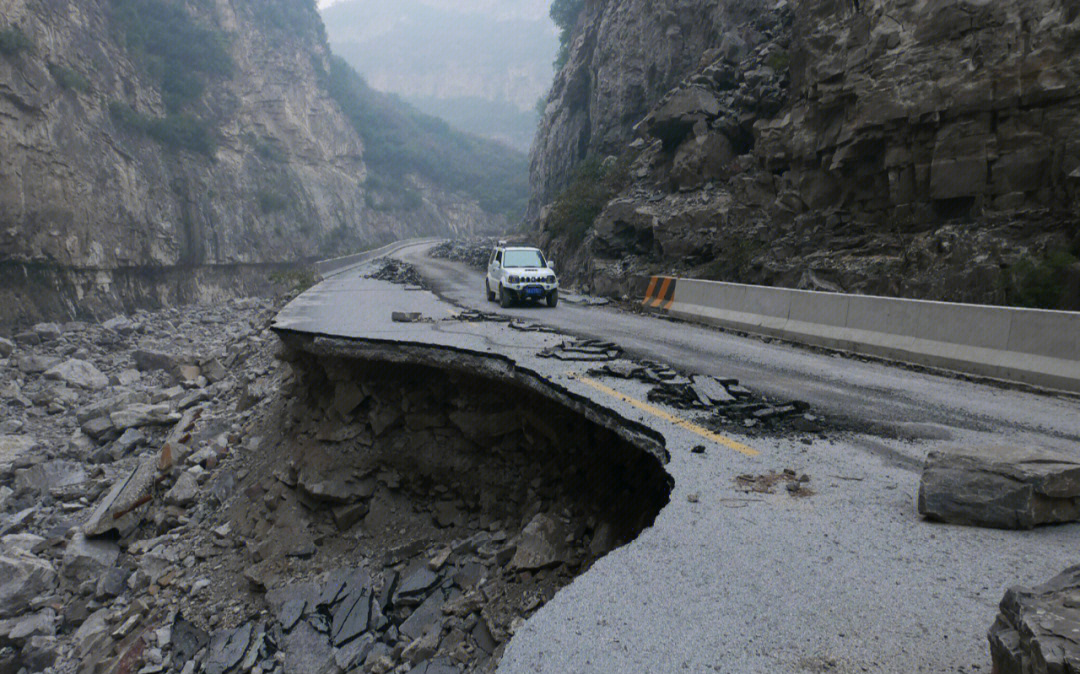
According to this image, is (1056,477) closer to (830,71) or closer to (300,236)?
(830,71)

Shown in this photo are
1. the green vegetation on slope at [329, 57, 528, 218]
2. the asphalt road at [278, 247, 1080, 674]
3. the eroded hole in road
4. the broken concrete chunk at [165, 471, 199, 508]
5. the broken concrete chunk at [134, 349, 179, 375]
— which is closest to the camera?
the asphalt road at [278, 247, 1080, 674]

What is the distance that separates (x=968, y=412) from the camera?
6.34 meters

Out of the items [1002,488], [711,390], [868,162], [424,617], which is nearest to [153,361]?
[424,617]

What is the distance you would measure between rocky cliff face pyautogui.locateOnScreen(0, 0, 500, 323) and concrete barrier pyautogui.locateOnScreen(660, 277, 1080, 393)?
29066 mm

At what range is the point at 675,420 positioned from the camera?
5.96 metres

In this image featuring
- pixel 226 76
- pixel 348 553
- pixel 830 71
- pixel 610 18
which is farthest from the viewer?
pixel 226 76

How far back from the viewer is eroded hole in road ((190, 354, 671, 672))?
547 cm

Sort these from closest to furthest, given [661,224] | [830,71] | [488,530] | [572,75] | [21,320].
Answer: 1. [488,530]
2. [830,71]
3. [661,224]
4. [21,320]
5. [572,75]

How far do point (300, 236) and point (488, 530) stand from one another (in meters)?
50.2

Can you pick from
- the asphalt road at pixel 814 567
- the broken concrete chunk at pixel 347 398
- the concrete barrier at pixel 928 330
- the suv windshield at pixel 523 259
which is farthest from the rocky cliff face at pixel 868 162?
the broken concrete chunk at pixel 347 398

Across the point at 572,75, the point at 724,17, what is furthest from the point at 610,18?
the point at 724,17

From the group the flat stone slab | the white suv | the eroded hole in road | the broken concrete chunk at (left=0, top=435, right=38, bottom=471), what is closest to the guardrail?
the white suv

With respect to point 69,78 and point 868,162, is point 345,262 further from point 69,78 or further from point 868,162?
point 868,162

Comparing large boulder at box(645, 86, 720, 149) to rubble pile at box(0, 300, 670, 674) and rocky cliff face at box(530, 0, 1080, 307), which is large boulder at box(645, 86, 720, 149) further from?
rubble pile at box(0, 300, 670, 674)
